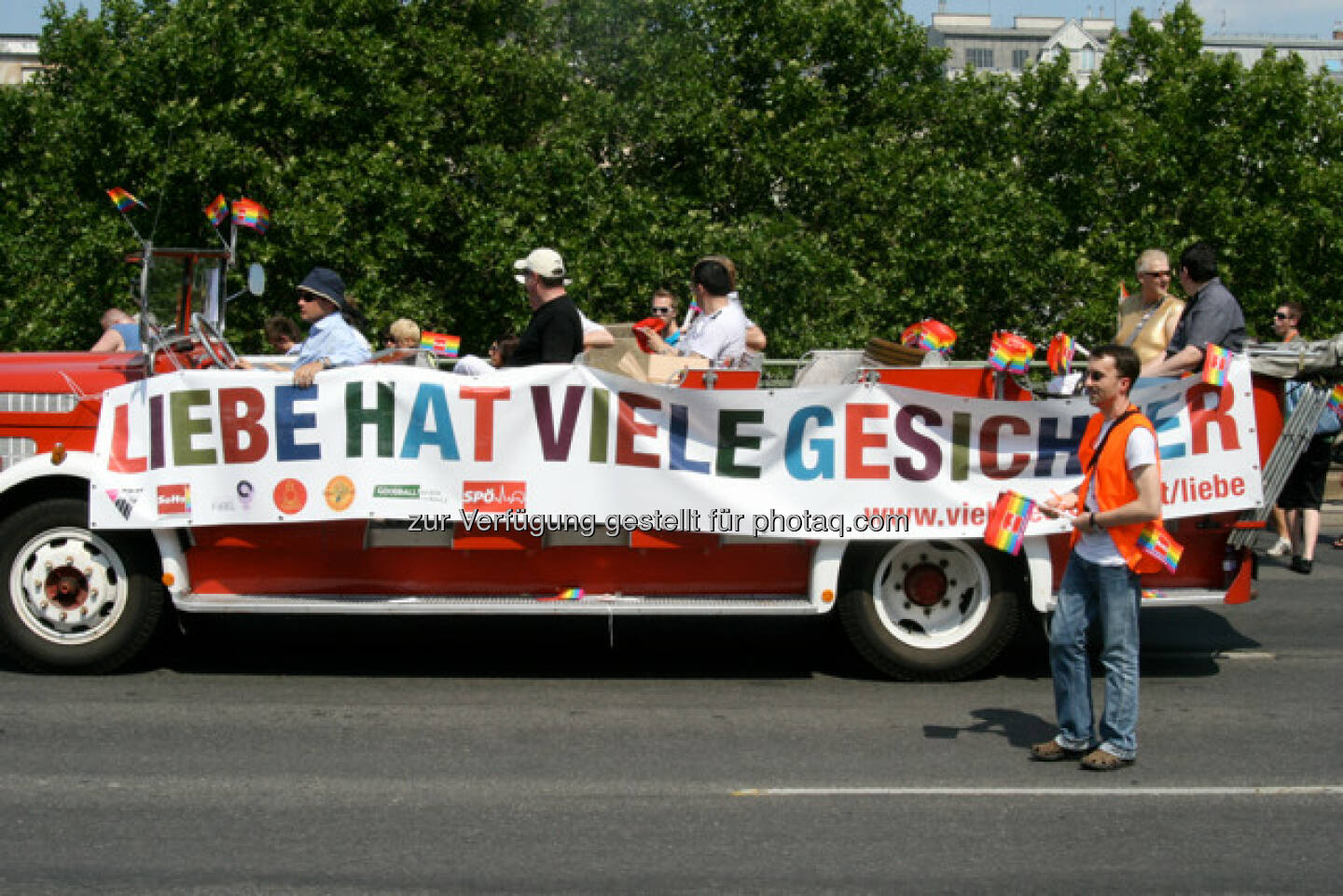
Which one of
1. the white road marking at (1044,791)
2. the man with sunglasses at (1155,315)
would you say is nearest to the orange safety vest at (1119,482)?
the white road marking at (1044,791)

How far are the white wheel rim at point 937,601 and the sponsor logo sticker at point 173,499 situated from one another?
11.5 ft

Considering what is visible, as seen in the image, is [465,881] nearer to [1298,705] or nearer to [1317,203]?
[1298,705]

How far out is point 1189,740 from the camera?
22.6 ft

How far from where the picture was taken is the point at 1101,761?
20.9 feet

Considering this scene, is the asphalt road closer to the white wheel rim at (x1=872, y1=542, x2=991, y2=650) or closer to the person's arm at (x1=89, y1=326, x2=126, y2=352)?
the white wheel rim at (x1=872, y1=542, x2=991, y2=650)

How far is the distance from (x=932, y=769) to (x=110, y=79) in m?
17.5

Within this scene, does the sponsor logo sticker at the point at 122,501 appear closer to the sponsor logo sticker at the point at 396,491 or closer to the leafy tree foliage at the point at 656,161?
the sponsor logo sticker at the point at 396,491

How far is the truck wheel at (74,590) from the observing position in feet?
25.2

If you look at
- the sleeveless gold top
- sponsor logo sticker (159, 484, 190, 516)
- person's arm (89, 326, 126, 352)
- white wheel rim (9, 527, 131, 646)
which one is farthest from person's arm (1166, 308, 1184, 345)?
person's arm (89, 326, 126, 352)

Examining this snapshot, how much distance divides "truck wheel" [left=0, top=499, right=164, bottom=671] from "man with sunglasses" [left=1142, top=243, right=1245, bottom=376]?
533 centimetres

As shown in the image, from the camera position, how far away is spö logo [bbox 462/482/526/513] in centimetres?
760

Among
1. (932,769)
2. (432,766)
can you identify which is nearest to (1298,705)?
(932,769)

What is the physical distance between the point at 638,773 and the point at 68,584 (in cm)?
332

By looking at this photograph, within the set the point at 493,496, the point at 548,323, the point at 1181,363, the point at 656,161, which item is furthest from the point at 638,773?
the point at 656,161
